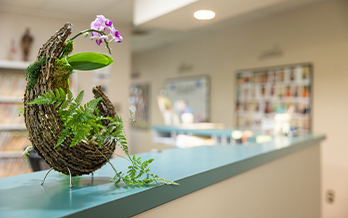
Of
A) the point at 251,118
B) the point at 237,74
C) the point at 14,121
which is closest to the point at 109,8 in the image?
the point at 14,121

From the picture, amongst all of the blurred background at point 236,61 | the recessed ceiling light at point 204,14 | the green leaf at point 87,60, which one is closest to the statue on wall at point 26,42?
the blurred background at point 236,61

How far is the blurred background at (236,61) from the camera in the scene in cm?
312

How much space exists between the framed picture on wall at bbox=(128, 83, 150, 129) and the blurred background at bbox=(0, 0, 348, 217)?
65.5 inches

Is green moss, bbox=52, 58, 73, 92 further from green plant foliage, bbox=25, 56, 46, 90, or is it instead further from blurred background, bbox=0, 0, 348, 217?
blurred background, bbox=0, 0, 348, 217

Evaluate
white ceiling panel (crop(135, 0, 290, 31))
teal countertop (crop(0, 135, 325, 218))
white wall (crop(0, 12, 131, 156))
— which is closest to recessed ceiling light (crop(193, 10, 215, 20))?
white ceiling panel (crop(135, 0, 290, 31))

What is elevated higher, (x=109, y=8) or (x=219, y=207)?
(x=109, y=8)

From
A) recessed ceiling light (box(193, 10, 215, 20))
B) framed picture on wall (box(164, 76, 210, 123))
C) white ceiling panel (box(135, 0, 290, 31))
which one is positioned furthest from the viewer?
framed picture on wall (box(164, 76, 210, 123))

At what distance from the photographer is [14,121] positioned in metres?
3.15

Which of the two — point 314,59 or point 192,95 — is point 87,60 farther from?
point 192,95

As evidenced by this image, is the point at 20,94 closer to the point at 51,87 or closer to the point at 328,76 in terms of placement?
the point at 51,87

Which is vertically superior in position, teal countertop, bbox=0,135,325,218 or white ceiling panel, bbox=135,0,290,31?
white ceiling panel, bbox=135,0,290,31

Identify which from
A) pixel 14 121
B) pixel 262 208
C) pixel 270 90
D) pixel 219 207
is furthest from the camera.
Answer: pixel 270 90

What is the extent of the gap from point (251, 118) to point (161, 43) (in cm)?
254

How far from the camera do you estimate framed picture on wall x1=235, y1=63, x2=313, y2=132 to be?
3.59 metres
